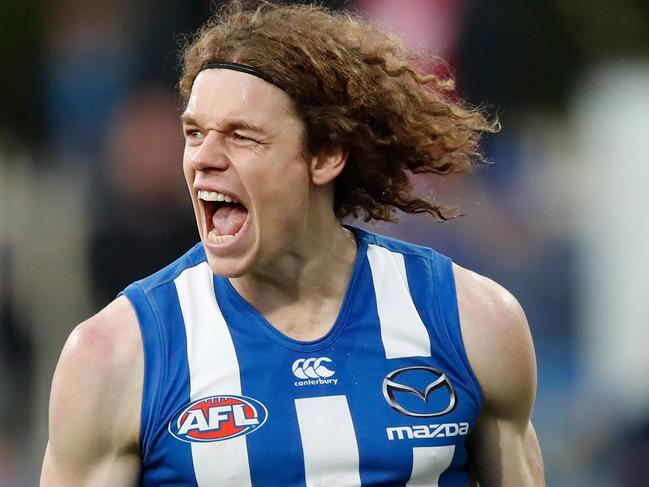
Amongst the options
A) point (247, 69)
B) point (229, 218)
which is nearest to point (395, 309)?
point (229, 218)

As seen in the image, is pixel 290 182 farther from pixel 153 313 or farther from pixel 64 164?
pixel 64 164

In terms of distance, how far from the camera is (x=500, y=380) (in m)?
2.92

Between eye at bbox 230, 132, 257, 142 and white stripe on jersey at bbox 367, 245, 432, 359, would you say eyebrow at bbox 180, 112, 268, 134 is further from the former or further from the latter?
white stripe on jersey at bbox 367, 245, 432, 359

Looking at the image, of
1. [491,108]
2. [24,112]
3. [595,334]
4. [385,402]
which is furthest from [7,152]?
[385,402]

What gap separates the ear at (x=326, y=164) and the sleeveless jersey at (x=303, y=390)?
25 centimetres

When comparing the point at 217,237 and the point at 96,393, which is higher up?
the point at 217,237

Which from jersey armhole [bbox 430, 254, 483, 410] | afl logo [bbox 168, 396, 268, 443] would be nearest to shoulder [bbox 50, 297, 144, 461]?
afl logo [bbox 168, 396, 268, 443]

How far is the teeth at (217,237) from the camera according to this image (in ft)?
9.12

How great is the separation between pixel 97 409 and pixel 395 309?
0.78m

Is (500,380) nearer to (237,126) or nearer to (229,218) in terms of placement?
(229,218)

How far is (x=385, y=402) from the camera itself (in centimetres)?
279

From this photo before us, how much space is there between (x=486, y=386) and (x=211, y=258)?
2.49 feet

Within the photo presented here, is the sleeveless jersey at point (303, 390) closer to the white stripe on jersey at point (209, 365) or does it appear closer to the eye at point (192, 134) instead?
the white stripe on jersey at point (209, 365)

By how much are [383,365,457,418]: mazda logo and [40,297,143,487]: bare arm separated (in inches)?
23.8
